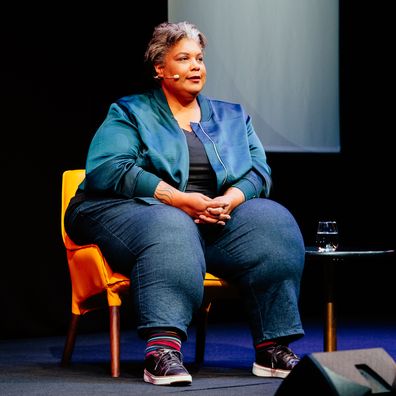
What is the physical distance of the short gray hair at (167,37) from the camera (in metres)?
3.06

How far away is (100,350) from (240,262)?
1.07m

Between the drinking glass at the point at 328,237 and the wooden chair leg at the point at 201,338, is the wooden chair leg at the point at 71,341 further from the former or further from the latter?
the drinking glass at the point at 328,237

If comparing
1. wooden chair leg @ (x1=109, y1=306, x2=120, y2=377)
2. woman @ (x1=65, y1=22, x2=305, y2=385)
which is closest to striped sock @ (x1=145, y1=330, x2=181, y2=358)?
woman @ (x1=65, y1=22, x2=305, y2=385)

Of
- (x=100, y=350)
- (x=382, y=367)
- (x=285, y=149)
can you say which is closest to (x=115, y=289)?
(x=100, y=350)

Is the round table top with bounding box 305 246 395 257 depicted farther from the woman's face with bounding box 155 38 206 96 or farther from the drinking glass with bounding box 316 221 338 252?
the woman's face with bounding box 155 38 206 96

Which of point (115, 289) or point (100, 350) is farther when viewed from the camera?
point (100, 350)

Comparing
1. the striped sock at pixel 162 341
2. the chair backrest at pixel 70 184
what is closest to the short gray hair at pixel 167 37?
the chair backrest at pixel 70 184

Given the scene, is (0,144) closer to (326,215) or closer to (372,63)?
(326,215)

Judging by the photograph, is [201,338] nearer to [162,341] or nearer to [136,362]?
[136,362]

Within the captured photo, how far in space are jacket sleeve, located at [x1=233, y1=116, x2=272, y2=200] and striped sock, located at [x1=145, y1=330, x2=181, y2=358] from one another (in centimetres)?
56

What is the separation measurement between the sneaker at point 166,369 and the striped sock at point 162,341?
2cm

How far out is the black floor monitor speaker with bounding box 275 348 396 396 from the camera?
1.66 m

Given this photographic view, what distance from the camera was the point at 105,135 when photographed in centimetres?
293

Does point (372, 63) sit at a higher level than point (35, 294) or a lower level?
higher
